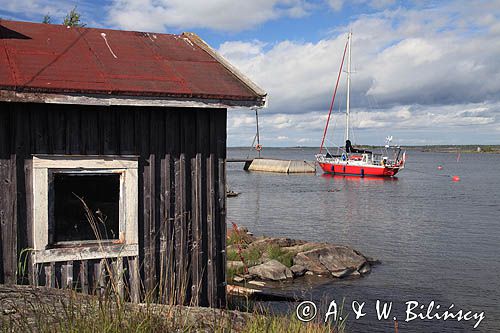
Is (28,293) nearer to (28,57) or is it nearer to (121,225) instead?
(121,225)

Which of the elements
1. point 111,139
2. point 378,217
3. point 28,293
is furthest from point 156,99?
point 378,217

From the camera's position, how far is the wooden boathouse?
20.6 feet

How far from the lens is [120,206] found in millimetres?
6809

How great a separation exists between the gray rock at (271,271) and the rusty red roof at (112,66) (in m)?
8.18

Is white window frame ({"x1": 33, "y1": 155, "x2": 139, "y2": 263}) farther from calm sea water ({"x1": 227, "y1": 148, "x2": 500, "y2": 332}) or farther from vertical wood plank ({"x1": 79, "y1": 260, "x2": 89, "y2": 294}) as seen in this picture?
calm sea water ({"x1": 227, "y1": 148, "x2": 500, "y2": 332})

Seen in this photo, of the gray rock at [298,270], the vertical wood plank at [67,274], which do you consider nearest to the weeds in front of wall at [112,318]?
the vertical wood plank at [67,274]

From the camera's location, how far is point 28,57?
6.72m

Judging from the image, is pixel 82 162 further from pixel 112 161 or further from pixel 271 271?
pixel 271 271

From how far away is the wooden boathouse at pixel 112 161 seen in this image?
6.29 metres

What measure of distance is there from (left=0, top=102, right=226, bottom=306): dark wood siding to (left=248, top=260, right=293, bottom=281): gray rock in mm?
7596

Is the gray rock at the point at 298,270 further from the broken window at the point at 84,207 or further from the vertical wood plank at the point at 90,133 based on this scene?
the vertical wood plank at the point at 90,133

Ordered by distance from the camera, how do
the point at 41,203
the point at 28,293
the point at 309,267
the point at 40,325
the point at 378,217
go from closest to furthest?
the point at 40,325
the point at 28,293
the point at 41,203
the point at 309,267
the point at 378,217

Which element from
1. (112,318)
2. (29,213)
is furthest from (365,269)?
(112,318)

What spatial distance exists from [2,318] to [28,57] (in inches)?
145
